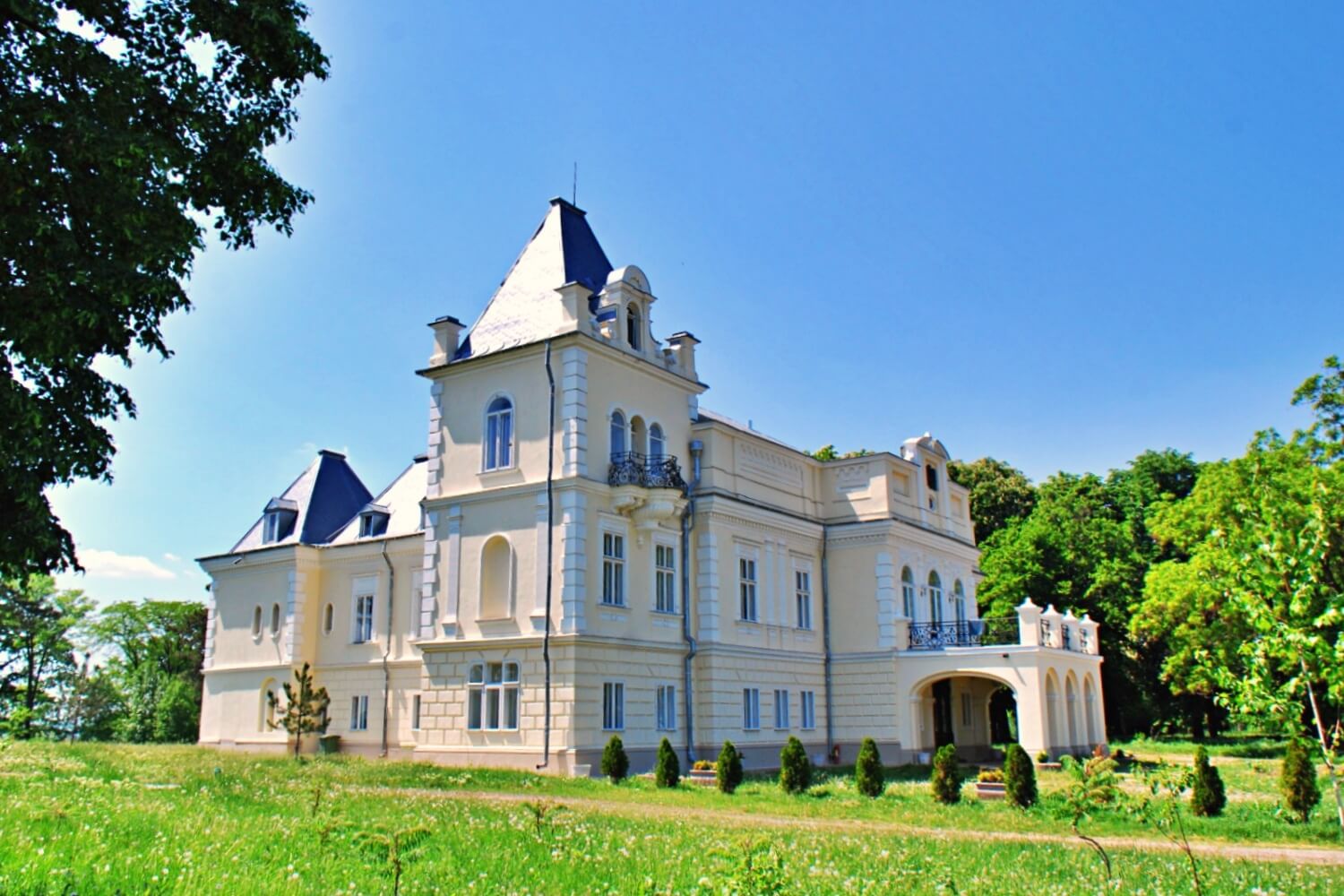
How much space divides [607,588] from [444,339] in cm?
842

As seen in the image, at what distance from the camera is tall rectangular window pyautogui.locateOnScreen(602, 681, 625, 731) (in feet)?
85.0

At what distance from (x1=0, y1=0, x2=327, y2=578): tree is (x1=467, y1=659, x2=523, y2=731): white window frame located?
50.7 ft

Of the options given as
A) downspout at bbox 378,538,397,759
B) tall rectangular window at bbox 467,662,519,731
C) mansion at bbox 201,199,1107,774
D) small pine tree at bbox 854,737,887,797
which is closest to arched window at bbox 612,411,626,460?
mansion at bbox 201,199,1107,774

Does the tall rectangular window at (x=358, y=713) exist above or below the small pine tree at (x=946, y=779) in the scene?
above

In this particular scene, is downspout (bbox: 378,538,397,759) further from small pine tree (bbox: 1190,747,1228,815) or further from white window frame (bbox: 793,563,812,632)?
small pine tree (bbox: 1190,747,1228,815)

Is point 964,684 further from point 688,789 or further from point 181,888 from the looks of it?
point 181,888

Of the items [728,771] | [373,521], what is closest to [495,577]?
[728,771]

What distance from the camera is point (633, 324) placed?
97.3ft

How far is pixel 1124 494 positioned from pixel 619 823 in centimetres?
4679

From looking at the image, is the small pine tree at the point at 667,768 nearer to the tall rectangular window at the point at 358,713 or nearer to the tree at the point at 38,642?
the tall rectangular window at the point at 358,713

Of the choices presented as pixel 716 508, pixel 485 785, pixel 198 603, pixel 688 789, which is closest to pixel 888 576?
pixel 716 508

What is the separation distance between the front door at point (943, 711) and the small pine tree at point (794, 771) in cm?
1449

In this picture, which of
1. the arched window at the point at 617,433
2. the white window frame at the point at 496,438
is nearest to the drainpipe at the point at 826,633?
the arched window at the point at 617,433

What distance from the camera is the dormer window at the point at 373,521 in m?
37.4
